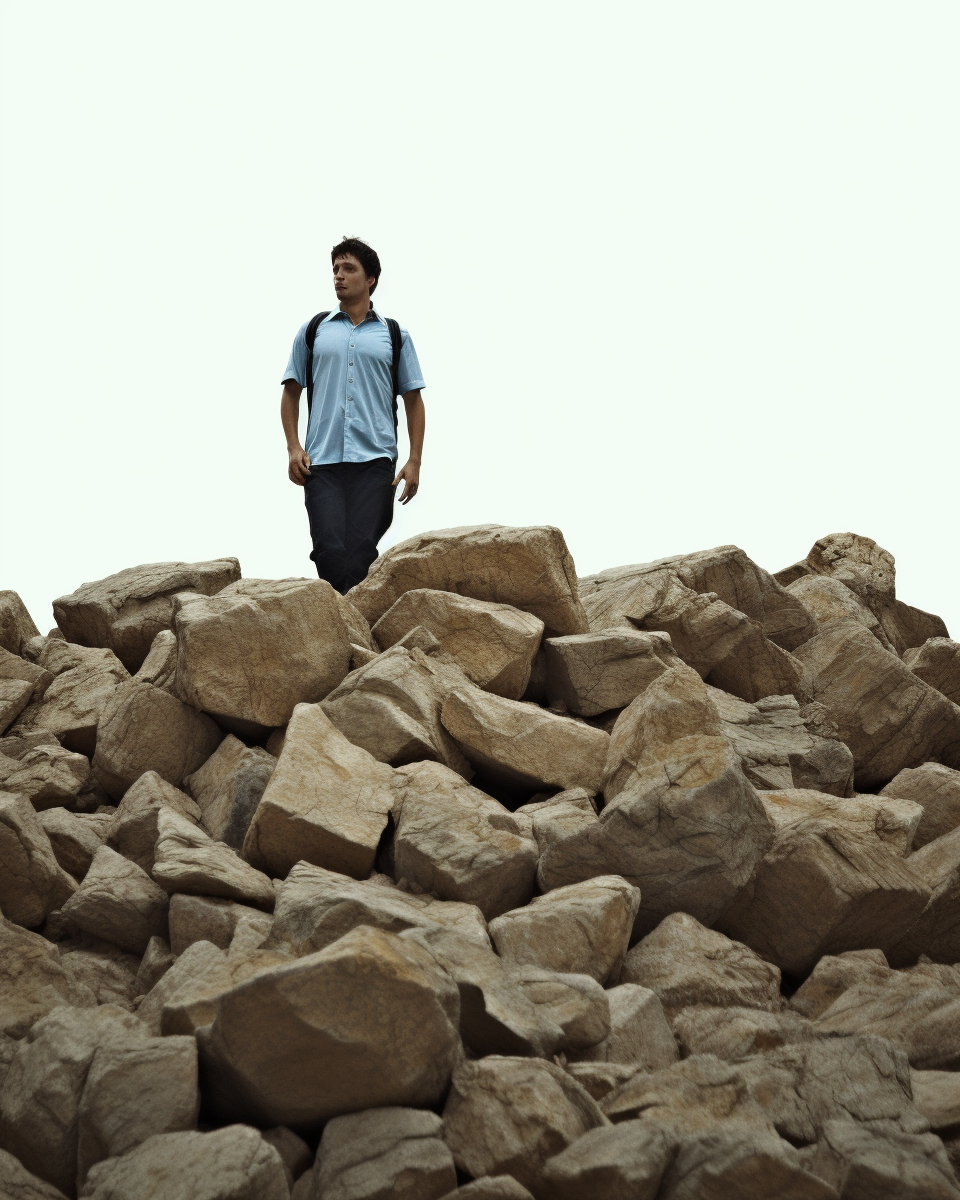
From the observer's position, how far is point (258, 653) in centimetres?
655

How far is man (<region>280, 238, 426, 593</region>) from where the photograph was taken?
28.1 feet

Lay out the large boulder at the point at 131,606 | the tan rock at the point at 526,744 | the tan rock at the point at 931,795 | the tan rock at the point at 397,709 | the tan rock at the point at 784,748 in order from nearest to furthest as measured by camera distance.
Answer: the tan rock at the point at 397,709, the tan rock at the point at 526,744, the tan rock at the point at 931,795, the tan rock at the point at 784,748, the large boulder at the point at 131,606

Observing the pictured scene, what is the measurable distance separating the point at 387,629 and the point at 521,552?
3.34 feet

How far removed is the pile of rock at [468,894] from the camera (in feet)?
11.8

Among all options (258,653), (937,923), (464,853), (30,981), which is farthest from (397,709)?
(937,923)

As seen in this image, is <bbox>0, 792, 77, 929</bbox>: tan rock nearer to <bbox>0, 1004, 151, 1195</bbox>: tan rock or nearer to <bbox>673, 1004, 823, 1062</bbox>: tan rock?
<bbox>0, 1004, 151, 1195</bbox>: tan rock

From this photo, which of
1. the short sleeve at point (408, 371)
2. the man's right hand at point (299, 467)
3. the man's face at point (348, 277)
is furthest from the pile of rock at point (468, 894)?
the man's face at point (348, 277)

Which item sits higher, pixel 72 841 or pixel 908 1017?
pixel 72 841

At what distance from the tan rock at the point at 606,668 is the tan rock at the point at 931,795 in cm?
160

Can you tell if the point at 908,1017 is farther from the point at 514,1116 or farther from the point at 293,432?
the point at 293,432

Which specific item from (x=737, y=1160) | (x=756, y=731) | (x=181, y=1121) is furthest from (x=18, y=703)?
(x=737, y=1160)

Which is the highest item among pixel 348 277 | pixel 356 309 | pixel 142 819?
pixel 348 277

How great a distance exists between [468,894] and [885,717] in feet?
13.6

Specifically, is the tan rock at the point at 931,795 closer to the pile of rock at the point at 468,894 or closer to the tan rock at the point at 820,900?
the pile of rock at the point at 468,894
